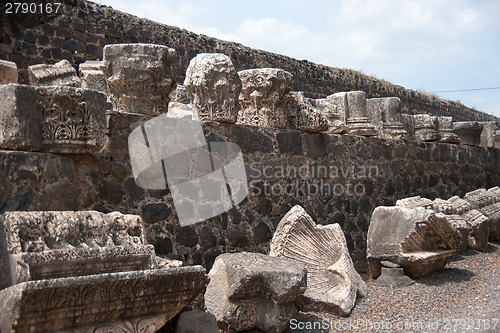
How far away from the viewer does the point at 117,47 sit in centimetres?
462

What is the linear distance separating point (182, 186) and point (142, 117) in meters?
0.71

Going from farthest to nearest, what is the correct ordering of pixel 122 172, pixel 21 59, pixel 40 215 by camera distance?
pixel 21 59
pixel 122 172
pixel 40 215

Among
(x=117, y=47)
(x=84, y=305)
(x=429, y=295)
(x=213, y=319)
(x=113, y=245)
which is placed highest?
(x=117, y=47)

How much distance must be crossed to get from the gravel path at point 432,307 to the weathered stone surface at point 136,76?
87.3 inches

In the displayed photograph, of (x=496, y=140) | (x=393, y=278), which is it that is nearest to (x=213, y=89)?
(x=393, y=278)

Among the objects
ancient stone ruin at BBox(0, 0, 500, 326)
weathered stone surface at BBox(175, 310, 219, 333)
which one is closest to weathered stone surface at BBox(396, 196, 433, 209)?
ancient stone ruin at BBox(0, 0, 500, 326)

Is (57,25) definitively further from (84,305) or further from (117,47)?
(84,305)

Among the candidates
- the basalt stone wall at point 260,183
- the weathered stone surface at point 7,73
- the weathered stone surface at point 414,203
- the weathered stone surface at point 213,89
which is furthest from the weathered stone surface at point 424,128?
the weathered stone surface at point 7,73

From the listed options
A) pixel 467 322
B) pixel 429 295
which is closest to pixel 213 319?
pixel 467 322

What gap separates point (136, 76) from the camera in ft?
15.1

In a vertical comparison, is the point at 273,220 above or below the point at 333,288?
above

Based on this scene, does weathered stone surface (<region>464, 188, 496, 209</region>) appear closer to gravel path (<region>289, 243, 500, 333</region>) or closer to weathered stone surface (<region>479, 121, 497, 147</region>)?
gravel path (<region>289, 243, 500, 333</region>)

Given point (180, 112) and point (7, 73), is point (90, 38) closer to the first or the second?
point (7, 73)

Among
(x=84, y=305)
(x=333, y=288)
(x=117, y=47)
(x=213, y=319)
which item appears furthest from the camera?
(x=333, y=288)
